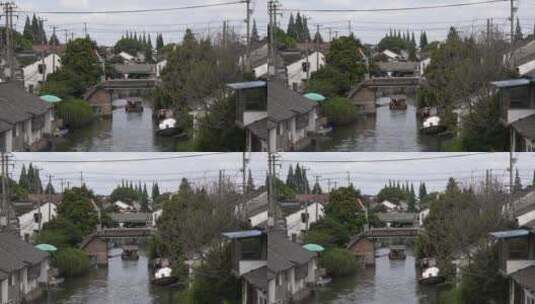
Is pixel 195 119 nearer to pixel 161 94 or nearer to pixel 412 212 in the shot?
pixel 161 94

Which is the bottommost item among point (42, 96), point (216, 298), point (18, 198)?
point (216, 298)

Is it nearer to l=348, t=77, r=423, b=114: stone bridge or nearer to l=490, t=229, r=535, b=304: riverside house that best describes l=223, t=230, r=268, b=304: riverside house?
l=348, t=77, r=423, b=114: stone bridge

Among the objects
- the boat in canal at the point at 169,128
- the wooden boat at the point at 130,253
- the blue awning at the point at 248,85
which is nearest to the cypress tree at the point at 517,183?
the blue awning at the point at 248,85

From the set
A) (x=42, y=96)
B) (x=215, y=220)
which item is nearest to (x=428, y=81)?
(x=215, y=220)

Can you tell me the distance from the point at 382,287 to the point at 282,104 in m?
1.89

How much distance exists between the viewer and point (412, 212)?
38.2 feet

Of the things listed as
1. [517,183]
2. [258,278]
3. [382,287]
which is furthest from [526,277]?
[258,278]

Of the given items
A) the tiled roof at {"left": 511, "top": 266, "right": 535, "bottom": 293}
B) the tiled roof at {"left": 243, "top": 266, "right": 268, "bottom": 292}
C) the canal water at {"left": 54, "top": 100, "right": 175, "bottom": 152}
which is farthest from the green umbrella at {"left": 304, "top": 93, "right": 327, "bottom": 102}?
the tiled roof at {"left": 511, "top": 266, "right": 535, "bottom": 293}

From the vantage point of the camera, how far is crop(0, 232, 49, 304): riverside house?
1150 cm

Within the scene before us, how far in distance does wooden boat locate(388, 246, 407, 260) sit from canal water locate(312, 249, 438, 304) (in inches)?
1.6

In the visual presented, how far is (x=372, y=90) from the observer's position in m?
11.0

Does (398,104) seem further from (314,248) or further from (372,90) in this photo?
(314,248)

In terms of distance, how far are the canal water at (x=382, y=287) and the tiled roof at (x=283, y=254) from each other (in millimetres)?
417

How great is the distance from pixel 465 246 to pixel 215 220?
227cm
